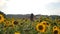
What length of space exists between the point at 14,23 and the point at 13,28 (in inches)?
10.9

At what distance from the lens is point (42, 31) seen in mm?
3863

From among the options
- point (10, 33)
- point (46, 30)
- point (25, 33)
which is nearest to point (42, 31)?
point (46, 30)

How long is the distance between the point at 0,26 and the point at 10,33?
1.44 ft

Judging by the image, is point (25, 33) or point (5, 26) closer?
point (25, 33)

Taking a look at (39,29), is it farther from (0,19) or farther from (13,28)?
(0,19)

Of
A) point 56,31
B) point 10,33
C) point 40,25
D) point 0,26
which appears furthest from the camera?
point 0,26

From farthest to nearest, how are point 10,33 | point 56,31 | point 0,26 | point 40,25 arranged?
1. point 0,26
2. point 10,33
3. point 40,25
4. point 56,31

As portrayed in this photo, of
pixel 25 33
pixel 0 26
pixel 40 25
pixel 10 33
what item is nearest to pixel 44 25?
pixel 40 25

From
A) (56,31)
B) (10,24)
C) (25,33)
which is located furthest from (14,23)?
(56,31)

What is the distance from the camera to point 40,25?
4.05 meters

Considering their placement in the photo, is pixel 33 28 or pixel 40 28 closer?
pixel 40 28

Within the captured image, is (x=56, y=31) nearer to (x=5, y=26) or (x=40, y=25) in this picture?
(x=40, y=25)

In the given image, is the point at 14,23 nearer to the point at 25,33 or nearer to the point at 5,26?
the point at 5,26

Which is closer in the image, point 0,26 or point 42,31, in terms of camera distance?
point 42,31
